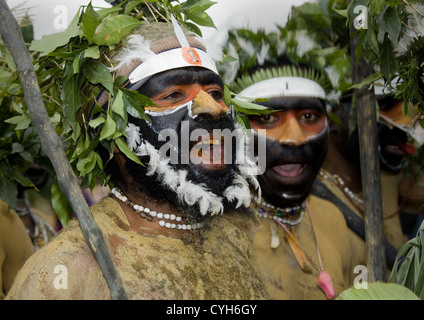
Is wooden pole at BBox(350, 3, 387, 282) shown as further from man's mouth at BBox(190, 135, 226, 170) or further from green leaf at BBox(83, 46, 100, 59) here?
green leaf at BBox(83, 46, 100, 59)

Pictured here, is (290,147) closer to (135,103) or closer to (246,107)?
(246,107)

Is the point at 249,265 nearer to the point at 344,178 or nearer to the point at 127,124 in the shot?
the point at 127,124

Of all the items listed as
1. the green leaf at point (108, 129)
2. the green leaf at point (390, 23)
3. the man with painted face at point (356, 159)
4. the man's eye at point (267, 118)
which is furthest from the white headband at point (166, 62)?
the man with painted face at point (356, 159)

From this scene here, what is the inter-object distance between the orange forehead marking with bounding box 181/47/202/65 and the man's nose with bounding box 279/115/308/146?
3.53 feet

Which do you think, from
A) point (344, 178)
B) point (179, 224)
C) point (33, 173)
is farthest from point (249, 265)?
point (33, 173)

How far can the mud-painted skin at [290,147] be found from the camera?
12.3 feet

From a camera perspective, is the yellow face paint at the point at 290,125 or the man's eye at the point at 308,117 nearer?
the yellow face paint at the point at 290,125

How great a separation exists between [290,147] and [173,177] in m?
1.21

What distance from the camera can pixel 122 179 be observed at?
2.84m

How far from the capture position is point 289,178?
3.78 m

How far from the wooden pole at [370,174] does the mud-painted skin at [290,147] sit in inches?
13.4

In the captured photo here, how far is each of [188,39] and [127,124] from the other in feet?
1.69

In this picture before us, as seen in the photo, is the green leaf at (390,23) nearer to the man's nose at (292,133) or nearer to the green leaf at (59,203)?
the man's nose at (292,133)

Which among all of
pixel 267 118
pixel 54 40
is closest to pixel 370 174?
pixel 267 118
